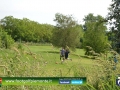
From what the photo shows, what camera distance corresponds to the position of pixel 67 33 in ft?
207

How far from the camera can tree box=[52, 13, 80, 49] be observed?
62.8 metres

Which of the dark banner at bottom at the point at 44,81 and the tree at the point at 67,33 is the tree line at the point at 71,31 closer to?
the tree at the point at 67,33

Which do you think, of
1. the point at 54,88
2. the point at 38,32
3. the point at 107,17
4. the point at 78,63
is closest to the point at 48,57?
the point at 78,63

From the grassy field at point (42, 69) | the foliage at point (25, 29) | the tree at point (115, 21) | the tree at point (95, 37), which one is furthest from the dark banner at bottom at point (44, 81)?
the foliage at point (25, 29)

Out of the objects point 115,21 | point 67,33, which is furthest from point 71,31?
point 115,21

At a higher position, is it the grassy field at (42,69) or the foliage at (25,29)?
the foliage at (25,29)

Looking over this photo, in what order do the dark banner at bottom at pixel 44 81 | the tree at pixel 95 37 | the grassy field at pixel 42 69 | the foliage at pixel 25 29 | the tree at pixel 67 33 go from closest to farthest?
the dark banner at bottom at pixel 44 81 < the grassy field at pixel 42 69 < the tree at pixel 95 37 < the tree at pixel 67 33 < the foliage at pixel 25 29

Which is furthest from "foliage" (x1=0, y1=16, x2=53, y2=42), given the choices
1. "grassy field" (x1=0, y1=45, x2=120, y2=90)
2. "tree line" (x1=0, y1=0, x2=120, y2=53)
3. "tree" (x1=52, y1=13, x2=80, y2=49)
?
"grassy field" (x1=0, y1=45, x2=120, y2=90)

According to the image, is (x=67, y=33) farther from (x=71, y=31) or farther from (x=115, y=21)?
(x=115, y=21)

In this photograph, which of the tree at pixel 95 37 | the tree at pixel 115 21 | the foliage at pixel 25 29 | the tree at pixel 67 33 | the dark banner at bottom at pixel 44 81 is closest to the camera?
the dark banner at bottom at pixel 44 81

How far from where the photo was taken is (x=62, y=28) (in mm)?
64312

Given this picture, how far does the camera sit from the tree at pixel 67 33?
62.8 m

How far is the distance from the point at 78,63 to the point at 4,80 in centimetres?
231

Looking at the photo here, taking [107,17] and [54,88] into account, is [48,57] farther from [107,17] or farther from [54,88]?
[107,17]
